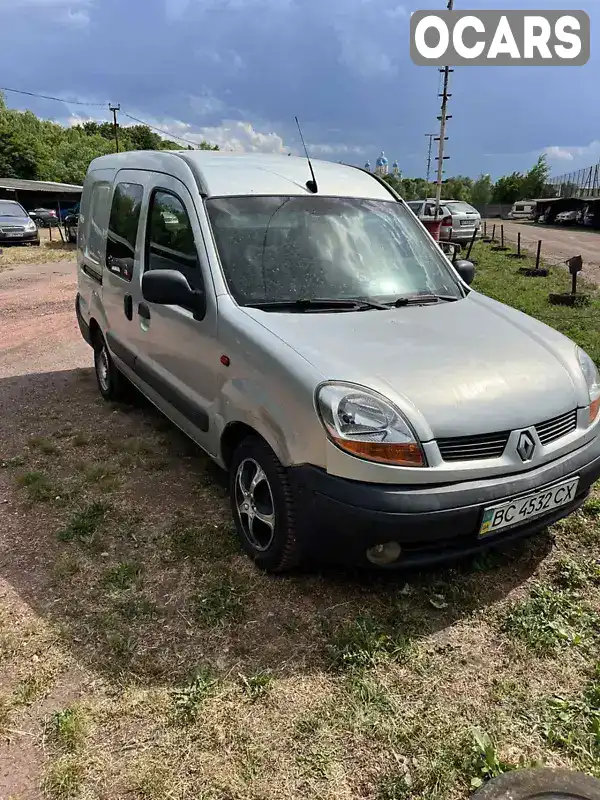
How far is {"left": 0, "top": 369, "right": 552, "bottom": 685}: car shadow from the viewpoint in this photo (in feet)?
8.32

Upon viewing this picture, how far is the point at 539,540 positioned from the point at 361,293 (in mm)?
1662

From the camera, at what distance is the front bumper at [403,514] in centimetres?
238

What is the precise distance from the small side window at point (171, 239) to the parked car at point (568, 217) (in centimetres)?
4292

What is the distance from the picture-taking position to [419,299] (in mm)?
3389

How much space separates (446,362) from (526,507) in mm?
714

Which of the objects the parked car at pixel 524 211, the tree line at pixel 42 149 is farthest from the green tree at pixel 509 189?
the tree line at pixel 42 149

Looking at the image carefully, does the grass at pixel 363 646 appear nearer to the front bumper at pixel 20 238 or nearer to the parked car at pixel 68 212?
the front bumper at pixel 20 238

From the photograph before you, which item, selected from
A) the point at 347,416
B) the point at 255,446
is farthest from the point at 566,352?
the point at 255,446

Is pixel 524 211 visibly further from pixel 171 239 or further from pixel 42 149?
pixel 171 239

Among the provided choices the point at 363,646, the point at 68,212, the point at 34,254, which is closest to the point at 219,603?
the point at 363,646

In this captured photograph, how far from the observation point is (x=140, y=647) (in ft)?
8.34

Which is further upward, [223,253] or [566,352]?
[223,253]

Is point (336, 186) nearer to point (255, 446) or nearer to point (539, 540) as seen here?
point (255, 446)

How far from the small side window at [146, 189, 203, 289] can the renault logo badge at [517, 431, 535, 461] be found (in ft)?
5.90
